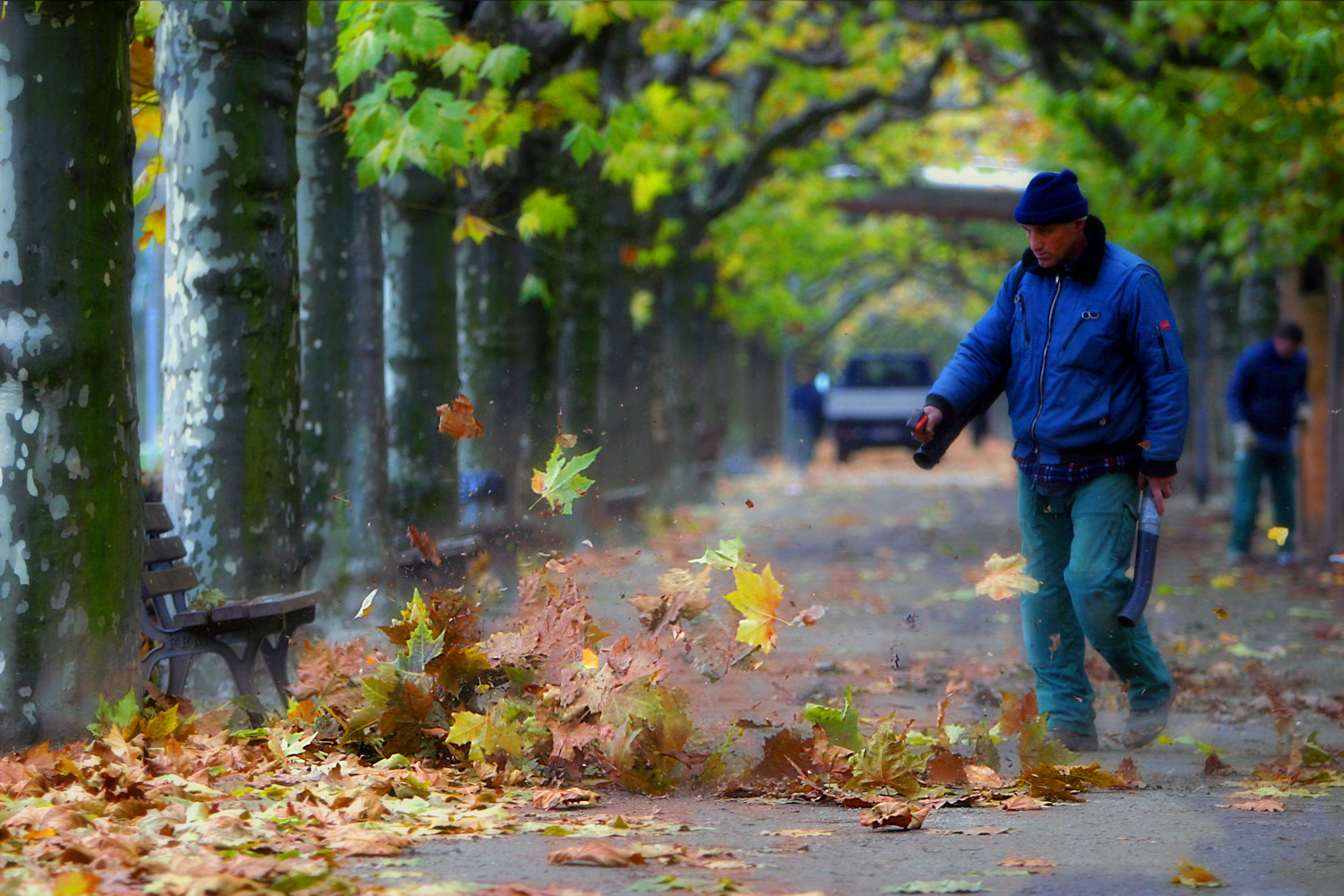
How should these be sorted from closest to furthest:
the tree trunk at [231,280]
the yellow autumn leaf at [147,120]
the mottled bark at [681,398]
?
the tree trunk at [231,280]
the yellow autumn leaf at [147,120]
the mottled bark at [681,398]

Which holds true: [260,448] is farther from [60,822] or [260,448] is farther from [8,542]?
[60,822]

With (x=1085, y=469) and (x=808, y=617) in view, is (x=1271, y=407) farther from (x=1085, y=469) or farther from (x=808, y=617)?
(x=808, y=617)

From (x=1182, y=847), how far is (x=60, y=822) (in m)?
3.01

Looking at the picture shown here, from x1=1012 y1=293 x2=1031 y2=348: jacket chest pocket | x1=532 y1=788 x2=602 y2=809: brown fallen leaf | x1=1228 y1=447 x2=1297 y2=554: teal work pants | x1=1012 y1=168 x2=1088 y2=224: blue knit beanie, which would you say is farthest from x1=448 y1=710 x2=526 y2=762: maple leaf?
x1=1228 y1=447 x2=1297 y2=554: teal work pants

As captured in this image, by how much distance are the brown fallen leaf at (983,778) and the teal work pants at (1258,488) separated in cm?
832

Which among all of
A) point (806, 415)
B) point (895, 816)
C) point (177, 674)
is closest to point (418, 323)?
point (177, 674)

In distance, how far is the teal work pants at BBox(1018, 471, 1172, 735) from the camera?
5.83m

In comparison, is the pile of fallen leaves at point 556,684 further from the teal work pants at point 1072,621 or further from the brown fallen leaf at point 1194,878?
the brown fallen leaf at point 1194,878

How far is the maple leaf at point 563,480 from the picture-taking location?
19.3 ft

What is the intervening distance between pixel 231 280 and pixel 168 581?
1.26 metres

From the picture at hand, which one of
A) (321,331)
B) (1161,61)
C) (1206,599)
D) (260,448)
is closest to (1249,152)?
(1161,61)

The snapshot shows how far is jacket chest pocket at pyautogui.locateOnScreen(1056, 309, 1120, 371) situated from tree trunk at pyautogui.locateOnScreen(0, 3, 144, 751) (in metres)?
3.29

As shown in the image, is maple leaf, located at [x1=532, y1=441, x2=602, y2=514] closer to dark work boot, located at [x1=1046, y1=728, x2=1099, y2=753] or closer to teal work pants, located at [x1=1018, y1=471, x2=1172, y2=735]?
teal work pants, located at [x1=1018, y1=471, x2=1172, y2=735]

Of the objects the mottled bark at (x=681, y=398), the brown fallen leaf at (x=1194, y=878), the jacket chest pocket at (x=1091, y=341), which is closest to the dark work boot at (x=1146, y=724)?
the jacket chest pocket at (x=1091, y=341)
